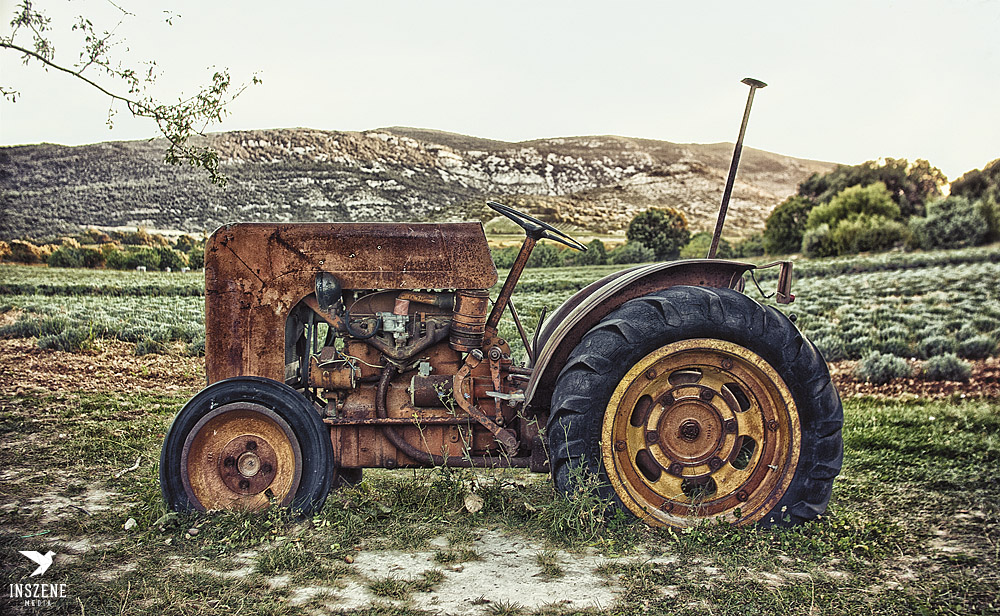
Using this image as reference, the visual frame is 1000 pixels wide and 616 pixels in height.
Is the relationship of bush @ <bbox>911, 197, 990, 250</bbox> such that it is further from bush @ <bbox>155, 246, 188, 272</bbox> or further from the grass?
bush @ <bbox>155, 246, 188, 272</bbox>

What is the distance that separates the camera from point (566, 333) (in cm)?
351

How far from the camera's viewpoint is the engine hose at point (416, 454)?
3.85 meters

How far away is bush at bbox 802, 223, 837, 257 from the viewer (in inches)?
694

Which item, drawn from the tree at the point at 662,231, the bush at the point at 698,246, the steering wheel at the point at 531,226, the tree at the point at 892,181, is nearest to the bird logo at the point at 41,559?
the steering wheel at the point at 531,226

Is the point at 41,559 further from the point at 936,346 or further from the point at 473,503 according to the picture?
the point at 936,346

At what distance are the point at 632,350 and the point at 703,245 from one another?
1049 centimetres

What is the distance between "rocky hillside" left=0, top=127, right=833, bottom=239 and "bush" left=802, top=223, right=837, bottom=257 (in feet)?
23.8

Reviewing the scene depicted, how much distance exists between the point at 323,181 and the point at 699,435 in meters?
7.30

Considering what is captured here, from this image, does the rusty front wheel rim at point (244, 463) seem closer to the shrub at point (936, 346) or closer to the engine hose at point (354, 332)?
the engine hose at point (354, 332)

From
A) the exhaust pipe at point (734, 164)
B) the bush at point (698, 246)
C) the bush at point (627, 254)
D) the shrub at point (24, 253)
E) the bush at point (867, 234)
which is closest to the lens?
the exhaust pipe at point (734, 164)

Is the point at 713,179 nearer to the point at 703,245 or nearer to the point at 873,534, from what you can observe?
the point at 703,245

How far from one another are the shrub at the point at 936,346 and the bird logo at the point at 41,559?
951 cm

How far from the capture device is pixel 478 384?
3941 mm

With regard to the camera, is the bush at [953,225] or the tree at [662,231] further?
the bush at [953,225]
